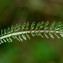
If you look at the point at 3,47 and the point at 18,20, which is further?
the point at 18,20

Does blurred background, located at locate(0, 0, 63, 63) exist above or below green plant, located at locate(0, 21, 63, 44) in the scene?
below

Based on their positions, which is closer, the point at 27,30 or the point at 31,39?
the point at 27,30

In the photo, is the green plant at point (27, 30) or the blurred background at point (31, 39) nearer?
the green plant at point (27, 30)

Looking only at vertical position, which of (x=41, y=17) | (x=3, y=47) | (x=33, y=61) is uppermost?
(x=41, y=17)

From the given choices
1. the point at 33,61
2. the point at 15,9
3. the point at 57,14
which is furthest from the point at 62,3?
the point at 33,61

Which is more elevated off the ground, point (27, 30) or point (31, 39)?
point (27, 30)

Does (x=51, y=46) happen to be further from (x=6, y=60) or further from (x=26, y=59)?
(x=6, y=60)

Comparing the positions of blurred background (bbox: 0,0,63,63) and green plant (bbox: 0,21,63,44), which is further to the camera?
blurred background (bbox: 0,0,63,63)

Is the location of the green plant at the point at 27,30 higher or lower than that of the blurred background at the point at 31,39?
higher
